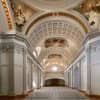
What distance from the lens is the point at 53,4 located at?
1641 cm

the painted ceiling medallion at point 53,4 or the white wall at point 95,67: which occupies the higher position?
the painted ceiling medallion at point 53,4

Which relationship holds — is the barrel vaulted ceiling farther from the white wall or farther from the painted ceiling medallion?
the white wall

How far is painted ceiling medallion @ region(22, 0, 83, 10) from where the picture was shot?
1607 centimetres

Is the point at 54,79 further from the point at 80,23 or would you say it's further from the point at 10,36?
the point at 10,36

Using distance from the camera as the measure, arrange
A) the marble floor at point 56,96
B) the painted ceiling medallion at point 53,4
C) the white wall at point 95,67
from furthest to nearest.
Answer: the painted ceiling medallion at point 53,4 < the white wall at point 95,67 < the marble floor at point 56,96

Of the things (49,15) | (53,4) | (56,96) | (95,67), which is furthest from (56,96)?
(49,15)

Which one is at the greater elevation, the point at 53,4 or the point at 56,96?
the point at 53,4

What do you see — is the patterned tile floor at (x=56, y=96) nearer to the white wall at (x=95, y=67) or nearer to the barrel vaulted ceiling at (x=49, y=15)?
the white wall at (x=95, y=67)

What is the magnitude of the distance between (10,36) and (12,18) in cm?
331

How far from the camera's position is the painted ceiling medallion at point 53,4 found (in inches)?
633

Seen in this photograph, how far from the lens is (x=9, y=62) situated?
1193 cm

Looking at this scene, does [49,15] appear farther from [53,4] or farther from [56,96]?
[56,96]

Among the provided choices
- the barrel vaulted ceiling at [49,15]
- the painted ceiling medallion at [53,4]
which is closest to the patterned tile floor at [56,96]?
the barrel vaulted ceiling at [49,15]

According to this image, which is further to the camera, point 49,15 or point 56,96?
point 49,15
